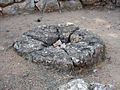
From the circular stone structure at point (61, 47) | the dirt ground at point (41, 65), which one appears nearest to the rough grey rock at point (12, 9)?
the dirt ground at point (41, 65)

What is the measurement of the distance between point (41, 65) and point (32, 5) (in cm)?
306

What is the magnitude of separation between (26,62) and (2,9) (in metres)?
2.81

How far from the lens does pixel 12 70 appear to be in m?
3.12

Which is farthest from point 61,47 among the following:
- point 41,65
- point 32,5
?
point 32,5

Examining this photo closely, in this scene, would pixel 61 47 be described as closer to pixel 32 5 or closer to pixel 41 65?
pixel 41 65

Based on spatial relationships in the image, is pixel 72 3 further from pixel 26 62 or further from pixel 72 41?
pixel 26 62

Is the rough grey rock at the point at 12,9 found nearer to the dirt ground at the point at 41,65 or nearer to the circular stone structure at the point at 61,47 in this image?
the dirt ground at the point at 41,65

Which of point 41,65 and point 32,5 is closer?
point 41,65

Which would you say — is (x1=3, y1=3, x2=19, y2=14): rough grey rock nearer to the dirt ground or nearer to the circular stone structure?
the dirt ground

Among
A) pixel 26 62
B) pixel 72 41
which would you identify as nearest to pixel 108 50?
Answer: pixel 72 41

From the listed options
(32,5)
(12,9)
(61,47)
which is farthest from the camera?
(32,5)

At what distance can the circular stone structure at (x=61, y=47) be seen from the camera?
122 inches

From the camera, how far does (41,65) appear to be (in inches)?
123

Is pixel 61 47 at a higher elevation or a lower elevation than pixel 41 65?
higher
